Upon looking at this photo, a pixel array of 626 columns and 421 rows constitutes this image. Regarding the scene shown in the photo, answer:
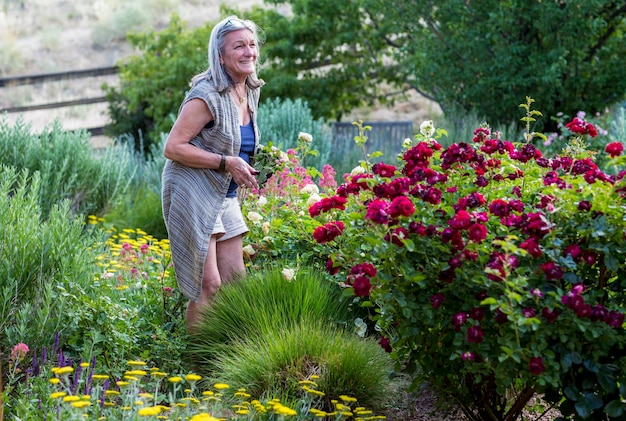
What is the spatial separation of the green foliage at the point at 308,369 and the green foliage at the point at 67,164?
3.88 metres

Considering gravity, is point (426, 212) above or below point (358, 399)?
above

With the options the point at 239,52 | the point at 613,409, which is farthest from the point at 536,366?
the point at 239,52

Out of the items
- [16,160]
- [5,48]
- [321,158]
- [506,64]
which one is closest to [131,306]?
[16,160]

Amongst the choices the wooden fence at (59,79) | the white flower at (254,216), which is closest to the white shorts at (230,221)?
the white flower at (254,216)

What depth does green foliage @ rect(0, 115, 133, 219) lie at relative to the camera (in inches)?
298

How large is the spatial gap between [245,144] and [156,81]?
11.1m

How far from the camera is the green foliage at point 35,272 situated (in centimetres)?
429

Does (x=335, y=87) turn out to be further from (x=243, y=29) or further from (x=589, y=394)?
(x=589, y=394)

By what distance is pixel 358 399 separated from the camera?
3.89 meters

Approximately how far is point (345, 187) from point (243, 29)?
49.4 inches

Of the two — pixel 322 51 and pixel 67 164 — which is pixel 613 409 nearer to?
pixel 67 164

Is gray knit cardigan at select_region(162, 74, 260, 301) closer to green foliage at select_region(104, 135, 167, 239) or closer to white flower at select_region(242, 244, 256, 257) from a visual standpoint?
white flower at select_region(242, 244, 256, 257)

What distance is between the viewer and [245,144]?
4.57m

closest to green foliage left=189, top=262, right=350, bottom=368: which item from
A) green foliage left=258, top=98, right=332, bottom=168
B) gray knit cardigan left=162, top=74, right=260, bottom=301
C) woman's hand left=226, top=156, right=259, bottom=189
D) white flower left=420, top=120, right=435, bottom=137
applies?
gray knit cardigan left=162, top=74, right=260, bottom=301
